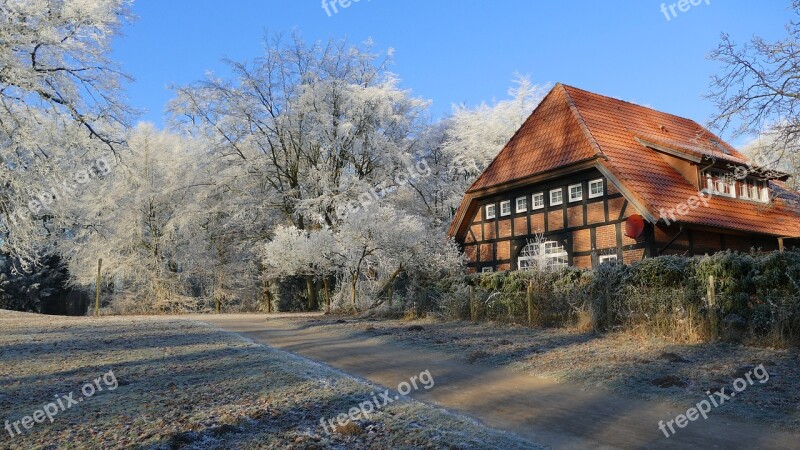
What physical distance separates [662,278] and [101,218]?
31.2m

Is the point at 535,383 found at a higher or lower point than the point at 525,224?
lower

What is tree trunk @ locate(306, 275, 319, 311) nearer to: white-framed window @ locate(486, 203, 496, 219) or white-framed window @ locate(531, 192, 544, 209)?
white-framed window @ locate(486, 203, 496, 219)

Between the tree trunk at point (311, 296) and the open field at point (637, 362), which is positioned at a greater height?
the tree trunk at point (311, 296)

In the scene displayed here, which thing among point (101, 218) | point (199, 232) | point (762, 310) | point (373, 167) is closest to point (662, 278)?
point (762, 310)

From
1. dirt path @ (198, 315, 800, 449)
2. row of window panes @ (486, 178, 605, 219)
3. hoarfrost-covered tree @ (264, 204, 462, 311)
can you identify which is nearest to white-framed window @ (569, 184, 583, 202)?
row of window panes @ (486, 178, 605, 219)

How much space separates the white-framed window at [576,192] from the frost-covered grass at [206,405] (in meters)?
14.0

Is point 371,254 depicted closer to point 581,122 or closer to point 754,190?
point 581,122

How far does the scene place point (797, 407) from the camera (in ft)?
22.0

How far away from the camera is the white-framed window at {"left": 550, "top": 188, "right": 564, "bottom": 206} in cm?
2234

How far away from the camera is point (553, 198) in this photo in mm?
22719

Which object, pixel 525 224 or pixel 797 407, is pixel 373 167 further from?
pixel 797 407

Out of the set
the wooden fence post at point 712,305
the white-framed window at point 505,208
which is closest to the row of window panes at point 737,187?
the white-framed window at point 505,208

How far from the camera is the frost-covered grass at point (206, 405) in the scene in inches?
217

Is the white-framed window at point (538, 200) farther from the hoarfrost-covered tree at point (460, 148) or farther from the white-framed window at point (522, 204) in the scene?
the hoarfrost-covered tree at point (460, 148)
